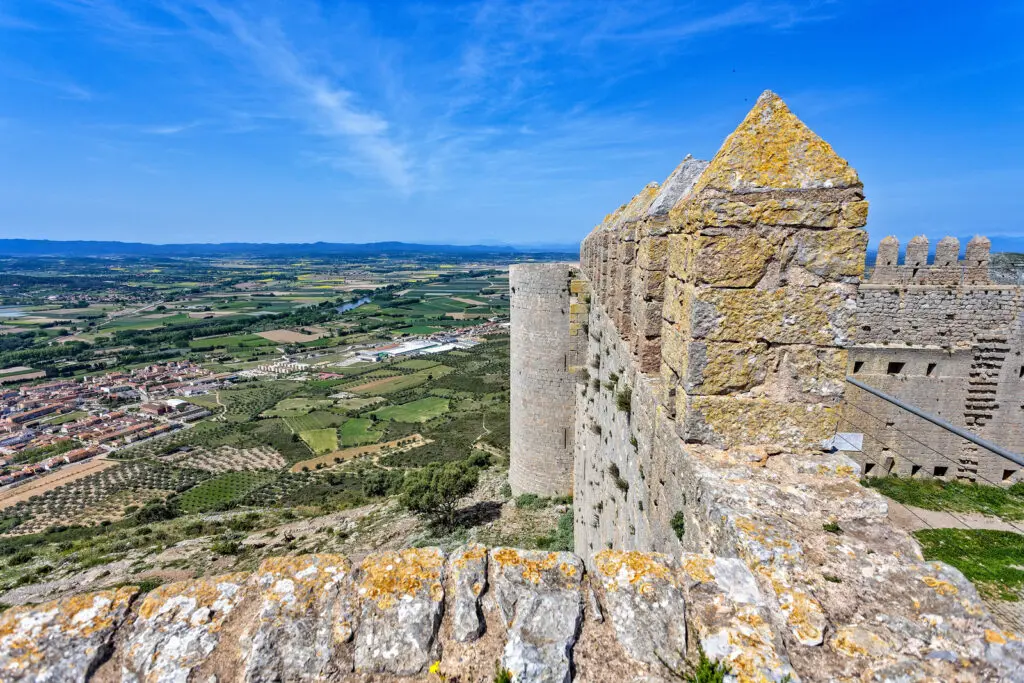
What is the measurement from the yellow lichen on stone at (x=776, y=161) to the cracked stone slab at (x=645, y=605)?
8.13 ft

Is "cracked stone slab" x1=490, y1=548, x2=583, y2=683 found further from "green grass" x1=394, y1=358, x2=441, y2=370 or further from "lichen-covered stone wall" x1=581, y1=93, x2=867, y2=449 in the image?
"green grass" x1=394, y1=358, x2=441, y2=370

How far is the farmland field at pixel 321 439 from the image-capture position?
137 feet

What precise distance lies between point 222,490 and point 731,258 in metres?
39.4

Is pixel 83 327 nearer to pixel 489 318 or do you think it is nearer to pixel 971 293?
pixel 489 318

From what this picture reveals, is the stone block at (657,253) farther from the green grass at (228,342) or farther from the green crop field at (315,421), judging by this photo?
the green grass at (228,342)

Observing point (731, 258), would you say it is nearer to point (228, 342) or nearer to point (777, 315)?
point (777, 315)

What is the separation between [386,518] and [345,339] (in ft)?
288

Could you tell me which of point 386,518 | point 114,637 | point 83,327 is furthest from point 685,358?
point 83,327

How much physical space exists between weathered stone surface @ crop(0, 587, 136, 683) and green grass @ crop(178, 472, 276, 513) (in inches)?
1305

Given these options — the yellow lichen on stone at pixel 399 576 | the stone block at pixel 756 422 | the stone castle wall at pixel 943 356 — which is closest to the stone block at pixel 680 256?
the stone block at pixel 756 422

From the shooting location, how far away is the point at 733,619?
2.13m

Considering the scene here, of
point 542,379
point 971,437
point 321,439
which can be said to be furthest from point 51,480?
point 971,437

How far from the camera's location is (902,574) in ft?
7.78

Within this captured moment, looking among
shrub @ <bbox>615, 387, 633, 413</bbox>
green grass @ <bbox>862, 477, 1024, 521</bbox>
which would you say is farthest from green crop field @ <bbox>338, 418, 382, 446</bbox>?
shrub @ <bbox>615, 387, 633, 413</bbox>
